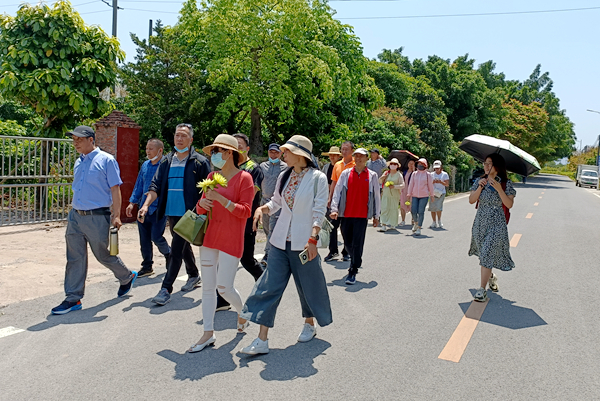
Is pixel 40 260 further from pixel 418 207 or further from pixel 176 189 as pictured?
pixel 418 207

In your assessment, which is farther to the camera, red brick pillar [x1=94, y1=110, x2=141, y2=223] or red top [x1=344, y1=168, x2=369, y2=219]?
red brick pillar [x1=94, y1=110, x2=141, y2=223]

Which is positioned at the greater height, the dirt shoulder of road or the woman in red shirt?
the woman in red shirt

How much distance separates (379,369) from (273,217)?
10.4ft

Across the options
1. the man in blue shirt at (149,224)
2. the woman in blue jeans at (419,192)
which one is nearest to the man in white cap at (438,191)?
the woman in blue jeans at (419,192)

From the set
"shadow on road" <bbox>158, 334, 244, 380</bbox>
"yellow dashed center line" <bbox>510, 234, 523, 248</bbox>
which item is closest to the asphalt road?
"shadow on road" <bbox>158, 334, 244, 380</bbox>

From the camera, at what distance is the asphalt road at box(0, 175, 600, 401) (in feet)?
12.3

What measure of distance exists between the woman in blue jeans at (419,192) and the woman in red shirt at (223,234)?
314 inches

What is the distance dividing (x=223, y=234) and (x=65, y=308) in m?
2.09

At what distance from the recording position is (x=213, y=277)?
4.61 m

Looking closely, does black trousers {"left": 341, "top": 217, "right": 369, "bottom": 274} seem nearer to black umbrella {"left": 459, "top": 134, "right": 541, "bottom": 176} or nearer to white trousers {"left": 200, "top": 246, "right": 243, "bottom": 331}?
black umbrella {"left": 459, "top": 134, "right": 541, "bottom": 176}

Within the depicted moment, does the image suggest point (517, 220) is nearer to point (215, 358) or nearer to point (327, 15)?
point (327, 15)

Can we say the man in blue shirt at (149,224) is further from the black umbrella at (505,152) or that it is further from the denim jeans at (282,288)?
the black umbrella at (505,152)

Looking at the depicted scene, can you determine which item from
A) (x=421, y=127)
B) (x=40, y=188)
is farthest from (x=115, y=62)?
(x=421, y=127)

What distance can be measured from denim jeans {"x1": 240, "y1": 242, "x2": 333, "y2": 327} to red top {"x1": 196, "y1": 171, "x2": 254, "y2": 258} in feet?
1.10
